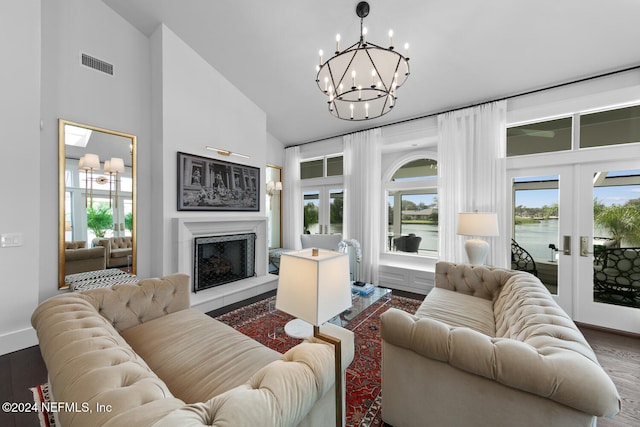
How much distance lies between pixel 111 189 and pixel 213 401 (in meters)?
3.62

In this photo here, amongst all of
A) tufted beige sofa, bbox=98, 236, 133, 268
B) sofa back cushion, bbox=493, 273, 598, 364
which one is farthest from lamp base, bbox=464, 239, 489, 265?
tufted beige sofa, bbox=98, 236, 133, 268

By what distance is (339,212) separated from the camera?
221 inches

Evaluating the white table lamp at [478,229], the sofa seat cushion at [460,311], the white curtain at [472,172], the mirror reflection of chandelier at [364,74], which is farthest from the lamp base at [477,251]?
the mirror reflection of chandelier at [364,74]

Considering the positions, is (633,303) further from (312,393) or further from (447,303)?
(312,393)

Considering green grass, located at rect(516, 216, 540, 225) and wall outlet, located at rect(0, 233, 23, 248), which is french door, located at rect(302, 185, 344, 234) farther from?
wall outlet, located at rect(0, 233, 23, 248)

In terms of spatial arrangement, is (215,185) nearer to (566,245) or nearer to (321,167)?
(321,167)

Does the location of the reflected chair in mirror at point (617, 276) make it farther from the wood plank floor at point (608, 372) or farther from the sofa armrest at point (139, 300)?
the sofa armrest at point (139, 300)

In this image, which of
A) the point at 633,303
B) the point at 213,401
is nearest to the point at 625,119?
the point at 633,303

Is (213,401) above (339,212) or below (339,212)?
below

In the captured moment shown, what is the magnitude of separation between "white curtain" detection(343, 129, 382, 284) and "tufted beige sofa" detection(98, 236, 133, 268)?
11.9ft

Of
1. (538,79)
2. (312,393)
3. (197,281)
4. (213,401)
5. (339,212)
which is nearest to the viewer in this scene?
(213,401)

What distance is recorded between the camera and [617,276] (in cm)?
302

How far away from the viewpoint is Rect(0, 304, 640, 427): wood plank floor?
171 centimetres

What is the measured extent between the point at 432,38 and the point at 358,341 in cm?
352
